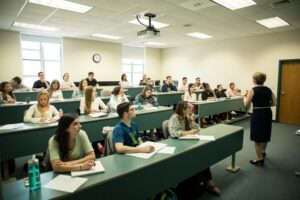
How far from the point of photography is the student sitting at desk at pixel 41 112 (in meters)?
3.07

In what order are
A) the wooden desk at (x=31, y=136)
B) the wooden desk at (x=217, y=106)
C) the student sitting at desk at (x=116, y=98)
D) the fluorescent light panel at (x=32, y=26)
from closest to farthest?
the wooden desk at (x=31, y=136), the student sitting at desk at (x=116, y=98), the wooden desk at (x=217, y=106), the fluorescent light panel at (x=32, y=26)

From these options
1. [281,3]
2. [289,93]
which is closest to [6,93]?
[281,3]

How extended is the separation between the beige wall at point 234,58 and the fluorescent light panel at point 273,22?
3.37 feet

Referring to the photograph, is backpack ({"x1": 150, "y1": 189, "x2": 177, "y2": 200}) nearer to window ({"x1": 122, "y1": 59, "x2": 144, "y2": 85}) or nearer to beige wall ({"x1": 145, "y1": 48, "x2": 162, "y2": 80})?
window ({"x1": 122, "y1": 59, "x2": 144, "y2": 85})

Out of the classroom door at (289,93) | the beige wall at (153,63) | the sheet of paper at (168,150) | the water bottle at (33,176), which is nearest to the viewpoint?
the water bottle at (33,176)

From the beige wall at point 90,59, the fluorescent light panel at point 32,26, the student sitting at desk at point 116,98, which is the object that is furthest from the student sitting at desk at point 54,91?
the beige wall at point 90,59

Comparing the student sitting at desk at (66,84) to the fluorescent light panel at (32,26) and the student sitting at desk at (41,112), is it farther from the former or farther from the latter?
the student sitting at desk at (41,112)

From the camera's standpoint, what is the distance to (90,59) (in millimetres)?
8664

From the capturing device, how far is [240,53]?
25.6 feet

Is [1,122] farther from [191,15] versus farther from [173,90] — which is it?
[173,90]

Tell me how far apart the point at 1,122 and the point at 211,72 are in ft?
24.8

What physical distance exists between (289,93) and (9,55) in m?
9.35

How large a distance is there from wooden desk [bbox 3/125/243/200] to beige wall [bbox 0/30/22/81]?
6.90m

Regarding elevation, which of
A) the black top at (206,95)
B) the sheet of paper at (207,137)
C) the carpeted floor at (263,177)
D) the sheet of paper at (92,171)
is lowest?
the carpeted floor at (263,177)
